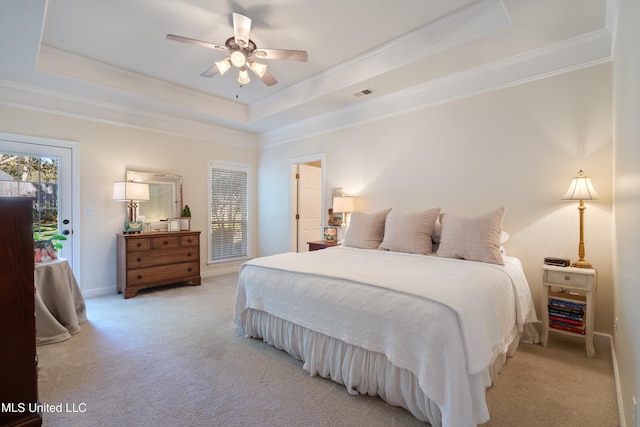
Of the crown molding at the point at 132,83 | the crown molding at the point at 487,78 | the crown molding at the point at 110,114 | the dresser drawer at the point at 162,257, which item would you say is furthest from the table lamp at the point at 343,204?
the crown molding at the point at 110,114

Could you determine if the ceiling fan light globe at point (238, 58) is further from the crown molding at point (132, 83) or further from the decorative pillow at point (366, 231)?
the decorative pillow at point (366, 231)

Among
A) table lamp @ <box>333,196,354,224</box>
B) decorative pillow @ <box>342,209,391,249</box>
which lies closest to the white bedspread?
decorative pillow @ <box>342,209,391,249</box>

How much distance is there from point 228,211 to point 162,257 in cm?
161

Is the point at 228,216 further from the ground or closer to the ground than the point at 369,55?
closer to the ground

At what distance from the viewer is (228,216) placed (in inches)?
221

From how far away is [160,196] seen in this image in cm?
467

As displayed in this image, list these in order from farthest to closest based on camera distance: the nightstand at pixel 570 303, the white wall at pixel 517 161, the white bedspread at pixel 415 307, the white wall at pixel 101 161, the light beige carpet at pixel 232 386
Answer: the white wall at pixel 101 161 < the white wall at pixel 517 161 < the nightstand at pixel 570 303 < the light beige carpet at pixel 232 386 < the white bedspread at pixel 415 307

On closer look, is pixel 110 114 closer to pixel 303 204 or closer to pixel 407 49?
pixel 303 204

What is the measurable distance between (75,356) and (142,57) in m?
3.10

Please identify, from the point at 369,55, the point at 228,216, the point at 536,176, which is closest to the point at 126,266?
the point at 228,216

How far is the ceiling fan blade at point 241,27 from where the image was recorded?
7.92 feet

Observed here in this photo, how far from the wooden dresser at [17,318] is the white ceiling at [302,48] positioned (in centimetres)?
186

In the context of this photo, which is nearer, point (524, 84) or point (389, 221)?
point (524, 84)

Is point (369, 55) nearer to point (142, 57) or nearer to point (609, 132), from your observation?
point (609, 132)
